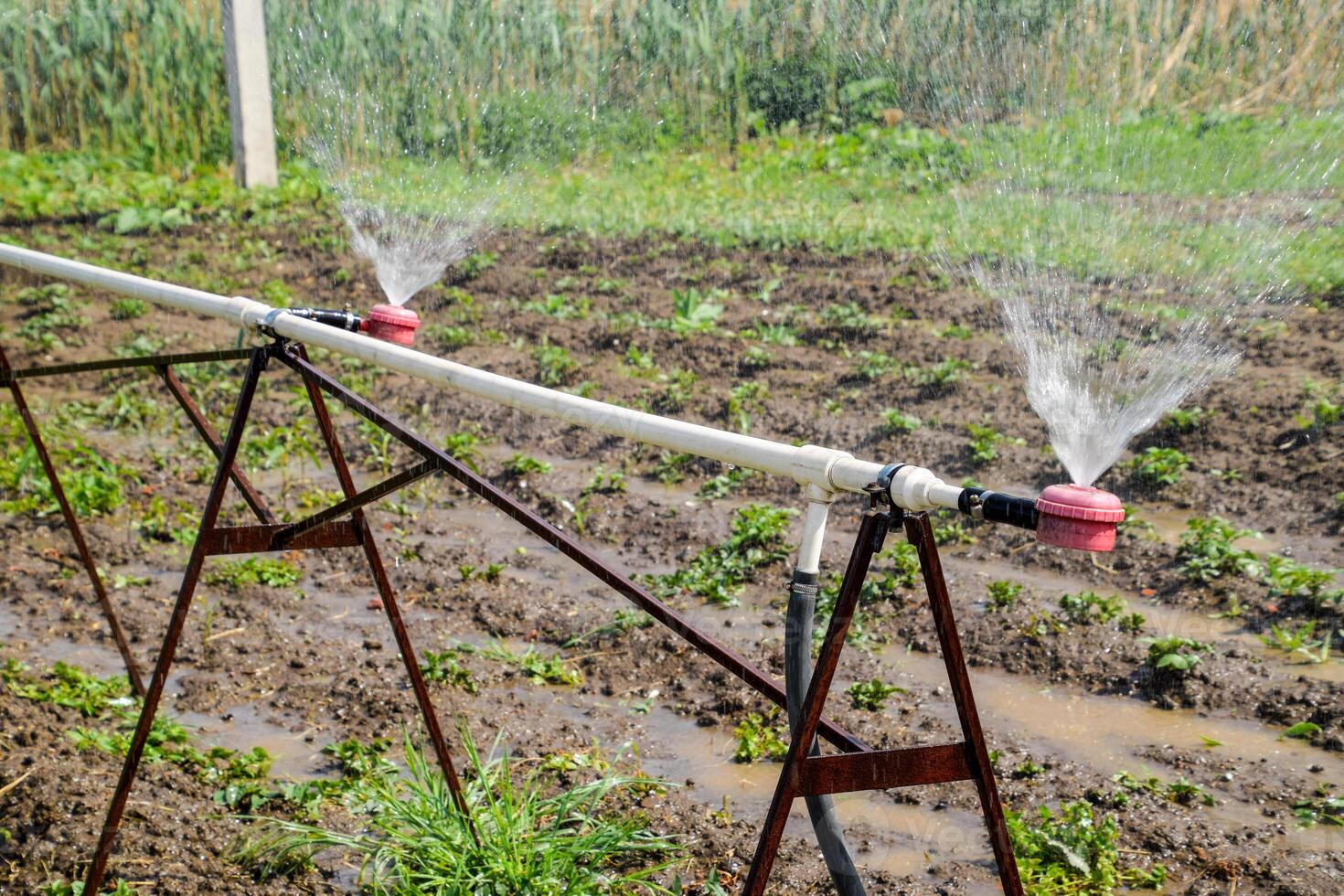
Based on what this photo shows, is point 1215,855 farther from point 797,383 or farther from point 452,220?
point 452,220

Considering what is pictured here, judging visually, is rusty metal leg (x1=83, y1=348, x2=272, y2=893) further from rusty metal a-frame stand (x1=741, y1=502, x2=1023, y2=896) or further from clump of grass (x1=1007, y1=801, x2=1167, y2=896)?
clump of grass (x1=1007, y1=801, x2=1167, y2=896)

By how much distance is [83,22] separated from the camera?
1247 centimetres

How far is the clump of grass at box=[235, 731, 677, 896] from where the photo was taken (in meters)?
2.88

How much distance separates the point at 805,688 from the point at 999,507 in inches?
15.0

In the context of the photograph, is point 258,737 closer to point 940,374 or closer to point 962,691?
point 962,691

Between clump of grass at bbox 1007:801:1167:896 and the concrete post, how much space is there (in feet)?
31.4

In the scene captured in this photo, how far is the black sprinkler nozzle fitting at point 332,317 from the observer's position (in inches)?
110

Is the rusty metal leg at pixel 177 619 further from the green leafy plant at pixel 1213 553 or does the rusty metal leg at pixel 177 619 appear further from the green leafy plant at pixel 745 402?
the green leafy plant at pixel 745 402

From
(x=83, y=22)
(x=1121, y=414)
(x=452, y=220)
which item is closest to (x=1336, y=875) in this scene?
(x=1121, y=414)

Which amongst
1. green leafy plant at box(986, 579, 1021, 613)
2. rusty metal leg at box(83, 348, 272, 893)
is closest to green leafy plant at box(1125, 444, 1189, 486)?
green leafy plant at box(986, 579, 1021, 613)

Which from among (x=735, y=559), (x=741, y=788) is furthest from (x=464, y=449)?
(x=741, y=788)

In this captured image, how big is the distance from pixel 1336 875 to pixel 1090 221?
7.75 m

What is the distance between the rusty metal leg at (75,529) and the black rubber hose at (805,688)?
288 cm

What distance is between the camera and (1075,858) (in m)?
3.02
